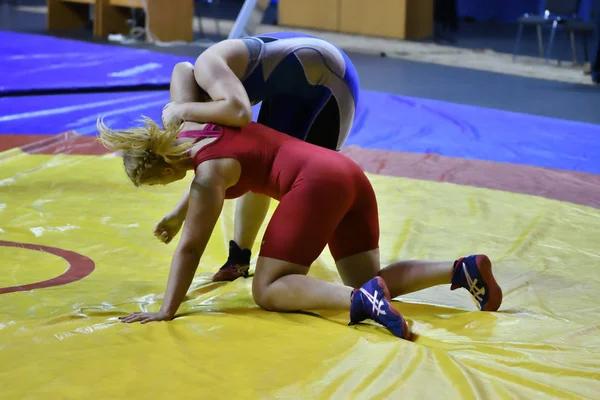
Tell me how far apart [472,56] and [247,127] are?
306 inches

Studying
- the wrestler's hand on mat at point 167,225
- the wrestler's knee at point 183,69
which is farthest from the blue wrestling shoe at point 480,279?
the wrestler's knee at point 183,69

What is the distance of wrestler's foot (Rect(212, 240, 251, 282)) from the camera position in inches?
110

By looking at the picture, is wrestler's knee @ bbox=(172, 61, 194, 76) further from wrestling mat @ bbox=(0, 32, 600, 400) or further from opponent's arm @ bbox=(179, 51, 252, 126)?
wrestling mat @ bbox=(0, 32, 600, 400)

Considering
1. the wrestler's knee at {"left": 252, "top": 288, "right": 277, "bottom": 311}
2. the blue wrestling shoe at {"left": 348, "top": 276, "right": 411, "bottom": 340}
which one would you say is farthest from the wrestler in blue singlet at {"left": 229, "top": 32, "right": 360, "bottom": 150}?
the blue wrestling shoe at {"left": 348, "top": 276, "right": 411, "bottom": 340}

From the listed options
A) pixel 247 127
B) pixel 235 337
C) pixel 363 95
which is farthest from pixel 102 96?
pixel 235 337

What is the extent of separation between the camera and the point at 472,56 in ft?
32.4

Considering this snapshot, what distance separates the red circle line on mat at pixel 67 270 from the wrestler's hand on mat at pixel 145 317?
1.58 ft

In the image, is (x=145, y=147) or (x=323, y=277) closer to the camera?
(x=145, y=147)

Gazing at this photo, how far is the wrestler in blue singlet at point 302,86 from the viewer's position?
2791 millimetres

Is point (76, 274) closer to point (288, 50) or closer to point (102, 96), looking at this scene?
point (288, 50)

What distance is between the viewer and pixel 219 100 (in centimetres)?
248

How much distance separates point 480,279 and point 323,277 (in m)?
0.66

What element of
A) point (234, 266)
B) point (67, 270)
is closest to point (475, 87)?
point (234, 266)

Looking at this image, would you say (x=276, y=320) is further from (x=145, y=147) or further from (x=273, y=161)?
(x=145, y=147)
